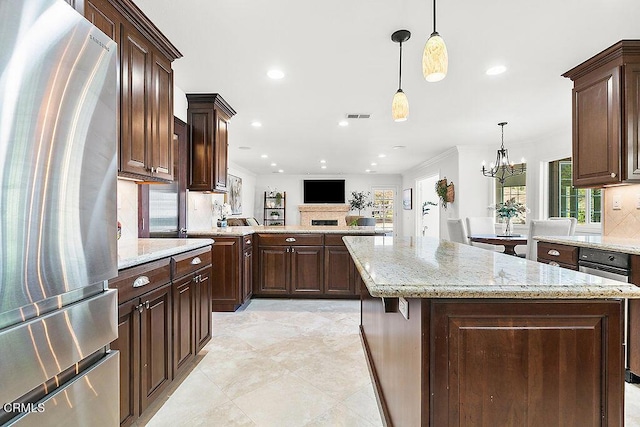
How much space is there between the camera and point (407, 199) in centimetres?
1046

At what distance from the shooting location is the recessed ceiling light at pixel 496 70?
2898mm

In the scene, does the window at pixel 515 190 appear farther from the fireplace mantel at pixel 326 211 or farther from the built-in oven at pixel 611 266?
the fireplace mantel at pixel 326 211

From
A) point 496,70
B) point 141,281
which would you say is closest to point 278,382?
point 141,281

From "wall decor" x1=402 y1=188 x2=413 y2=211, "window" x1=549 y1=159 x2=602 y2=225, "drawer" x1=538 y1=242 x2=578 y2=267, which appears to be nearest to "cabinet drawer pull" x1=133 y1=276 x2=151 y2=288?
"drawer" x1=538 y1=242 x2=578 y2=267

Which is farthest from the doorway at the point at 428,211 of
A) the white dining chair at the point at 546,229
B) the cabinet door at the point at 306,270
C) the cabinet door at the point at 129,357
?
the cabinet door at the point at 129,357

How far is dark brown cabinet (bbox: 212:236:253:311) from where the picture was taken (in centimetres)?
347

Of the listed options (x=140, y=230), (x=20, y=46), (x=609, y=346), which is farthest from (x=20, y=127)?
(x=140, y=230)

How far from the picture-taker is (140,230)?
2.70m

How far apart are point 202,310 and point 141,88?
5.17 ft

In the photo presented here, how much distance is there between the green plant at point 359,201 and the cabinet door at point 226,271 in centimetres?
798

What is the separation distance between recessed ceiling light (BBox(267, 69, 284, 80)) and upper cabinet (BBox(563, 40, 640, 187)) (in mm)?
2630

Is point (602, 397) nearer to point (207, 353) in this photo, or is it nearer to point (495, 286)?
point (495, 286)

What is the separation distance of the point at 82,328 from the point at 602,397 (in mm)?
1605

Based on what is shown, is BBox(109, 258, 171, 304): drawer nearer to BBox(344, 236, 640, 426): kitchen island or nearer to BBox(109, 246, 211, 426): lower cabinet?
BBox(109, 246, 211, 426): lower cabinet
